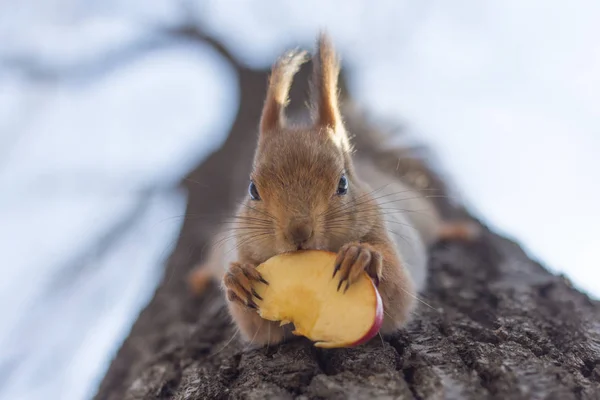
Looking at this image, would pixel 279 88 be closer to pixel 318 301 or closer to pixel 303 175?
pixel 303 175

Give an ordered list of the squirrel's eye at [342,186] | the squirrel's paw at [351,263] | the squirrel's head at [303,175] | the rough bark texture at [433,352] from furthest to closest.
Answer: the squirrel's eye at [342,186]
the squirrel's head at [303,175]
the squirrel's paw at [351,263]
the rough bark texture at [433,352]

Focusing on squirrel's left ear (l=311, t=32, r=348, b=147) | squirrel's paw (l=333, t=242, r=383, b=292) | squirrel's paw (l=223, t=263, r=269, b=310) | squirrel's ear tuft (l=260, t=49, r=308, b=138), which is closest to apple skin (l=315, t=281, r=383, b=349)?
squirrel's paw (l=333, t=242, r=383, b=292)

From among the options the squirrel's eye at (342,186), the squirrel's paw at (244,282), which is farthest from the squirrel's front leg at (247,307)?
the squirrel's eye at (342,186)

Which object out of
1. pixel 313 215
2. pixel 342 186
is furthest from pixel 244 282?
pixel 342 186

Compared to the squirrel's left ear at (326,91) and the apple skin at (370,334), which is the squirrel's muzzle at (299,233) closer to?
the apple skin at (370,334)

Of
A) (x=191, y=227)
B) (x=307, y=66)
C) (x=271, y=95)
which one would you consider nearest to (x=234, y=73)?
(x=307, y=66)

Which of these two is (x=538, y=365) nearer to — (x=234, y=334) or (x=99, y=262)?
(x=234, y=334)

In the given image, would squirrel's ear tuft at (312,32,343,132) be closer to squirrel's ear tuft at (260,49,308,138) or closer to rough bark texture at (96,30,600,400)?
squirrel's ear tuft at (260,49,308,138)
